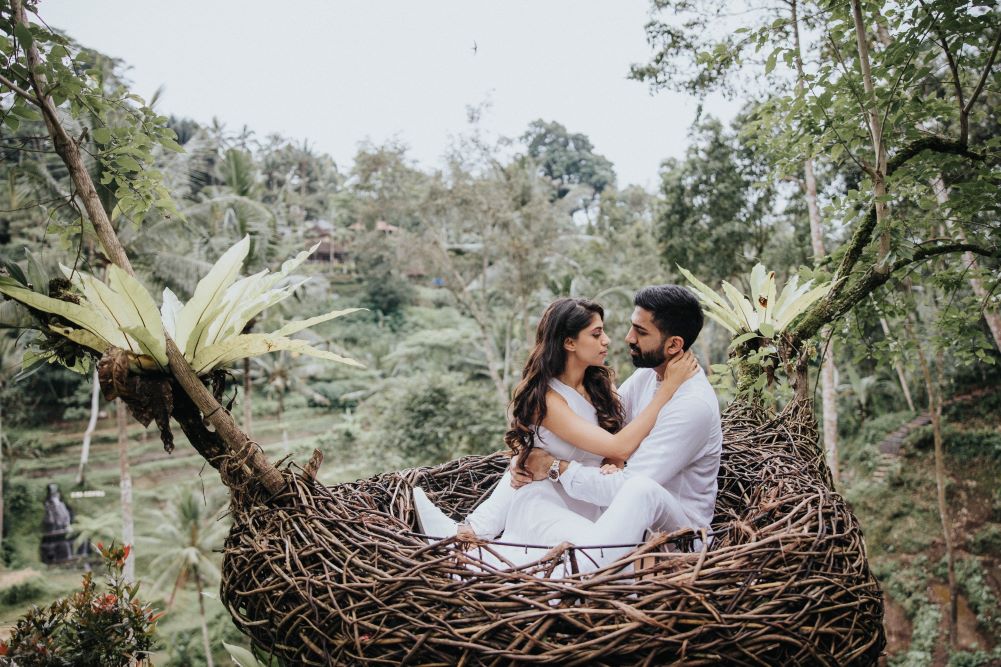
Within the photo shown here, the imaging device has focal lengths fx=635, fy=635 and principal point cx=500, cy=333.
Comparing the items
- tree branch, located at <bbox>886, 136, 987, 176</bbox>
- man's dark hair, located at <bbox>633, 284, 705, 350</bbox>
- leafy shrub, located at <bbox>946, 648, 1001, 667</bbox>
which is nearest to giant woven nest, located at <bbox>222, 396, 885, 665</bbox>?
man's dark hair, located at <bbox>633, 284, 705, 350</bbox>

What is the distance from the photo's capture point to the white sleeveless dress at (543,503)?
8.09 ft

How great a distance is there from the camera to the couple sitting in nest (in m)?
2.31

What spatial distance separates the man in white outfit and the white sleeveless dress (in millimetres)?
33

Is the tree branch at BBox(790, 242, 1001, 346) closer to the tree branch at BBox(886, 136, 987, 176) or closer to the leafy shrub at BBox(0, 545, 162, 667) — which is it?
the tree branch at BBox(886, 136, 987, 176)

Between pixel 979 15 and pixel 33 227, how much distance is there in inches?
875

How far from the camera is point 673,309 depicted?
2.44 m

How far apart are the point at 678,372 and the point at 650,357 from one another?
0.13 meters

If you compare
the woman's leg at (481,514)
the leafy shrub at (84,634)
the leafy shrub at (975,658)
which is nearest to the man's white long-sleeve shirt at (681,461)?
the woman's leg at (481,514)

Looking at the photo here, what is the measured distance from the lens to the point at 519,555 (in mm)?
2441

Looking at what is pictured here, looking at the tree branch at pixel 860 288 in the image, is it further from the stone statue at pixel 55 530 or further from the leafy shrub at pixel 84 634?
→ the stone statue at pixel 55 530

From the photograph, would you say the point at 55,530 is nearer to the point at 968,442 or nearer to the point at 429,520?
the point at 429,520

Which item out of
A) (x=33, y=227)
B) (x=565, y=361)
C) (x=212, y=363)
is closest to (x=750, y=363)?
(x=565, y=361)

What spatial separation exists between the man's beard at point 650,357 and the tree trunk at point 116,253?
142 cm

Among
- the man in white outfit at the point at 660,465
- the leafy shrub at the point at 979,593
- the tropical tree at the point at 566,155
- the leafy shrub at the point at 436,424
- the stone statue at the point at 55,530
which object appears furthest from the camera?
the tropical tree at the point at 566,155
